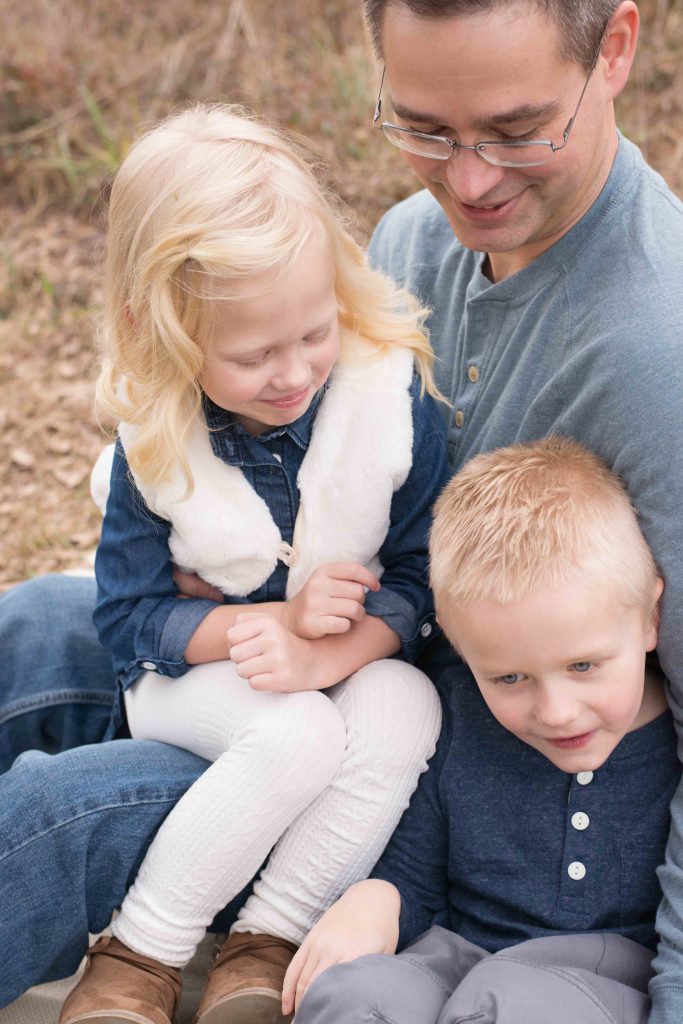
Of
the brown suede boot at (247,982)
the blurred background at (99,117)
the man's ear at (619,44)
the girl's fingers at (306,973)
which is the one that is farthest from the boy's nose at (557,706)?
the blurred background at (99,117)

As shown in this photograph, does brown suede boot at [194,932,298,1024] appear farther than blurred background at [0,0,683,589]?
No

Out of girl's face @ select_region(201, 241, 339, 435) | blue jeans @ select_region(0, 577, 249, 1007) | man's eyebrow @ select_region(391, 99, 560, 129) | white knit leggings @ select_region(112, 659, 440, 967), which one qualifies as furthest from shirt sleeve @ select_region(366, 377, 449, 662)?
man's eyebrow @ select_region(391, 99, 560, 129)

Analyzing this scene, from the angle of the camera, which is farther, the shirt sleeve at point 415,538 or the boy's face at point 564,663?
the shirt sleeve at point 415,538

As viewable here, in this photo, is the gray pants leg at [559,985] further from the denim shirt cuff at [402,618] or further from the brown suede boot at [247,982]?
the denim shirt cuff at [402,618]

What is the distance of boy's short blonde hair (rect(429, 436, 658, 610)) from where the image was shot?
6.31 ft

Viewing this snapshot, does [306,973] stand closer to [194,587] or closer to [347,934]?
[347,934]

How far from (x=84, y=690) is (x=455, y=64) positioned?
1.61m

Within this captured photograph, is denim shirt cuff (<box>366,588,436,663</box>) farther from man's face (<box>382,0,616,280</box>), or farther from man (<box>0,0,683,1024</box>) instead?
man's face (<box>382,0,616,280</box>)

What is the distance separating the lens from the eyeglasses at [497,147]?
196 cm

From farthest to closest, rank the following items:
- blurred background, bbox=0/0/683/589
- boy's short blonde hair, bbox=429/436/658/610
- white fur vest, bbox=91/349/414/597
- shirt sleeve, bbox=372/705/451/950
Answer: blurred background, bbox=0/0/683/589 → white fur vest, bbox=91/349/414/597 → shirt sleeve, bbox=372/705/451/950 → boy's short blonde hair, bbox=429/436/658/610

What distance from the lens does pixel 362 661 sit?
7.63 ft

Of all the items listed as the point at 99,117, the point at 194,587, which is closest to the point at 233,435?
the point at 194,587

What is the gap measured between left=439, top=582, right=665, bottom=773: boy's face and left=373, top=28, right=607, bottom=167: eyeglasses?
0.71 meters

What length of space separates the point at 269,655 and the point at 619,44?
1205mm
